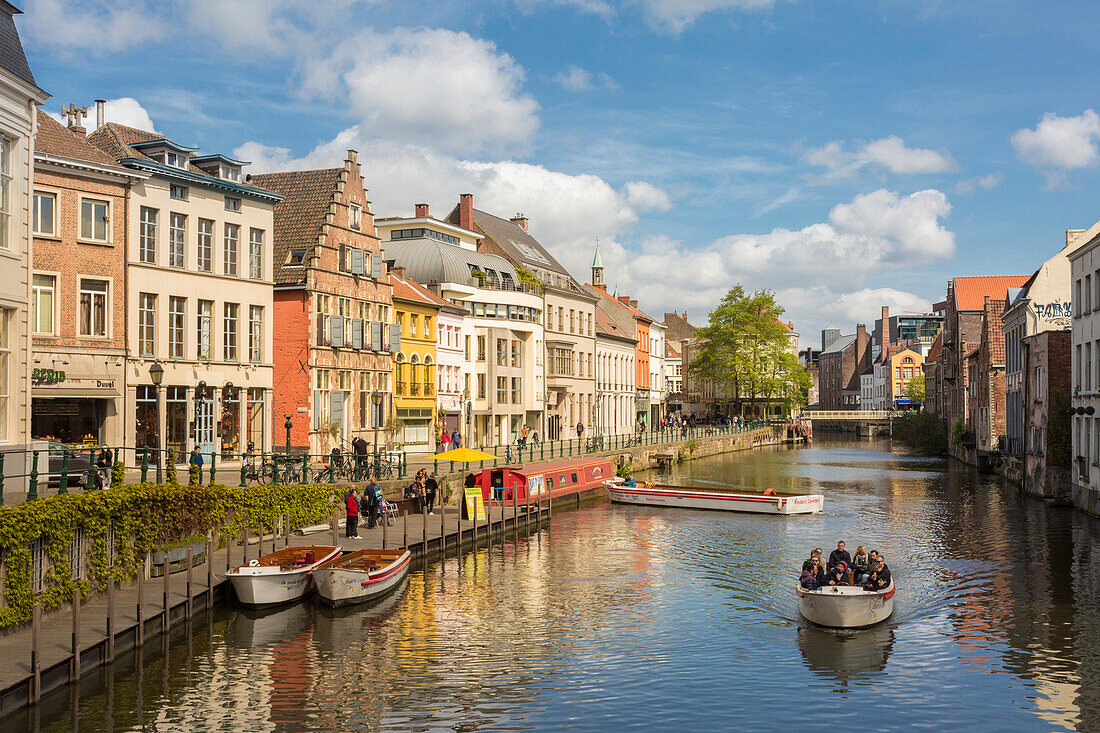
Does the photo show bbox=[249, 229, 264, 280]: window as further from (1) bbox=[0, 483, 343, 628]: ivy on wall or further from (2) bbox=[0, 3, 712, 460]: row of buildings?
(1) bbox=[0, 483, 343, 628]: ivy on wall

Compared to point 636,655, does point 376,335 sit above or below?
above

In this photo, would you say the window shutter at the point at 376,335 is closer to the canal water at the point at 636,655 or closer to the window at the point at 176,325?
the window at the point at 176,325

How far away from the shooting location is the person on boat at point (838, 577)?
79.6 feet

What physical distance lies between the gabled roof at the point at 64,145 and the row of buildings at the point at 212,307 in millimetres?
97

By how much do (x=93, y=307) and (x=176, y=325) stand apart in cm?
377

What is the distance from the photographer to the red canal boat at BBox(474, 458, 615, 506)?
45.3 metres

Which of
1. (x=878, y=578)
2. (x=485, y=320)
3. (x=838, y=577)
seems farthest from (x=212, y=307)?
(x=878, y=578)

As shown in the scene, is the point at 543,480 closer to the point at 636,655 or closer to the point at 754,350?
the point at 636,655

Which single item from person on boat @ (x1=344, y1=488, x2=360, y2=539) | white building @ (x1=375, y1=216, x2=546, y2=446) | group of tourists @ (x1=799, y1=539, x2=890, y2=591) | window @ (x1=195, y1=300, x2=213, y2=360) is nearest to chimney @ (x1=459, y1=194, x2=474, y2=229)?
white building @ (x1=375, y1=216, x2=546, y2=446)

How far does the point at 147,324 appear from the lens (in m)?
39.8

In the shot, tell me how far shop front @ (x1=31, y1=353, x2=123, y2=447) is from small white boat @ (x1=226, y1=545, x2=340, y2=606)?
1439 cm

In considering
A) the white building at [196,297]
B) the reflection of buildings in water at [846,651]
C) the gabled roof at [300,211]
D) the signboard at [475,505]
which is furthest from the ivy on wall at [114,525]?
the gabled roof at [300,211]

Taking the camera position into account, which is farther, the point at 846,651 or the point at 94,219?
the point at 94,219

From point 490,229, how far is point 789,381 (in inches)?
1528
